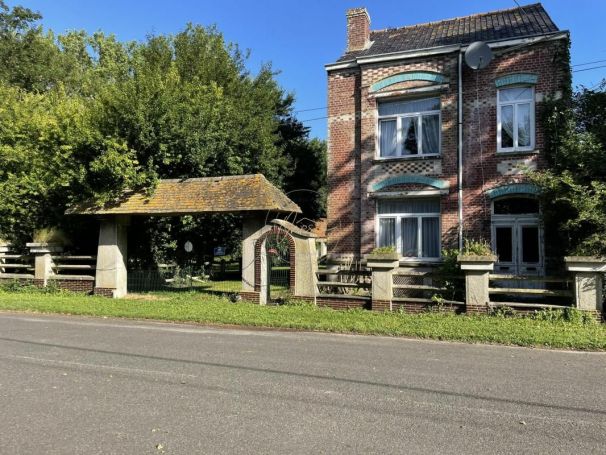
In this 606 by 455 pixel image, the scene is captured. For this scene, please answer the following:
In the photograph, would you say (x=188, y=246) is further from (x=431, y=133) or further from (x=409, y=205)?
(x=431, y=133)

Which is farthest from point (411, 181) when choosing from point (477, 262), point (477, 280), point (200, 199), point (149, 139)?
point (149, 139)

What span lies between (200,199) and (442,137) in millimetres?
7933

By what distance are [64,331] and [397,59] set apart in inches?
506

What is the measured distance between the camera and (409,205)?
17.3 metres

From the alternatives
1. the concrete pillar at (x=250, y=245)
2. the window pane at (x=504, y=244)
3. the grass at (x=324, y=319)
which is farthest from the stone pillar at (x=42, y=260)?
the window pane at (x=504, y=244)

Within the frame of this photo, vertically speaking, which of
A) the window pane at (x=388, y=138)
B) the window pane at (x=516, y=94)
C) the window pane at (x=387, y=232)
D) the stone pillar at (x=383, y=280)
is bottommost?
the stone pillar at (x=383, y=280)

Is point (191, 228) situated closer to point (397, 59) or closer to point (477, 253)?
point (397, 59)

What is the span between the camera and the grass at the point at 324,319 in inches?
377

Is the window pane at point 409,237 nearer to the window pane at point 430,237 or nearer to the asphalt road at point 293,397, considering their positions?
the window pane at point 430,237

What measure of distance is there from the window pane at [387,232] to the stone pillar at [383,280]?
14.8 feet

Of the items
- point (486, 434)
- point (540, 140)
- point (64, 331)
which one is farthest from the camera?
point (540, 140)

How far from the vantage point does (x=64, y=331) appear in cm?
1031

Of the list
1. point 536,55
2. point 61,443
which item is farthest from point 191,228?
point 61,443

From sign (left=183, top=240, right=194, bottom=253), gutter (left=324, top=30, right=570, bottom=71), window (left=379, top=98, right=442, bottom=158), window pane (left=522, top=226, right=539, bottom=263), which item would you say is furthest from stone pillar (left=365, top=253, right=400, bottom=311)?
sign (left=183, top=240, right=194, bottom=253)
